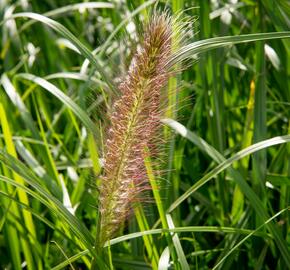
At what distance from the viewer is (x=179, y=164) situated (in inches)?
76.4

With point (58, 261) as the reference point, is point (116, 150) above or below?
above

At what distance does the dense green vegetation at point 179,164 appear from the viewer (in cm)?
143

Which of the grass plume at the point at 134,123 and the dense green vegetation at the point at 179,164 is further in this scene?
the dense green vegetation at the point at 179,164

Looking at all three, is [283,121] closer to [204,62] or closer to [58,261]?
[204,62]

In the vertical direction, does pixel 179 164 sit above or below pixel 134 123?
below

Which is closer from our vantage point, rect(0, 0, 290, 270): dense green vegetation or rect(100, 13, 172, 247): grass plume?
rect(100, 13, 172, 247): grass plume

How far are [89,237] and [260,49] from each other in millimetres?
767

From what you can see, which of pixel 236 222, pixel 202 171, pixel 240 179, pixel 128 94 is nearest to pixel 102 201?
pixel 128 94

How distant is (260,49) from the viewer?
1.90m

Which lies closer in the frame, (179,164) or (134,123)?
(134,123)

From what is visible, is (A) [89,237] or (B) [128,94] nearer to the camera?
(B) [128,94]

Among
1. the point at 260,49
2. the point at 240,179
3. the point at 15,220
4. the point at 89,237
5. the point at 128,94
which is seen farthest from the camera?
the point at 260,49

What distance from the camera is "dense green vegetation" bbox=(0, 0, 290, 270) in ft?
4.70

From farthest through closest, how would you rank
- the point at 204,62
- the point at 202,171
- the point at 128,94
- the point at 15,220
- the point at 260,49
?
the point at 202,171
the point at 204,62
the point at 260,49
the point at 15,220
the point at 128,94
